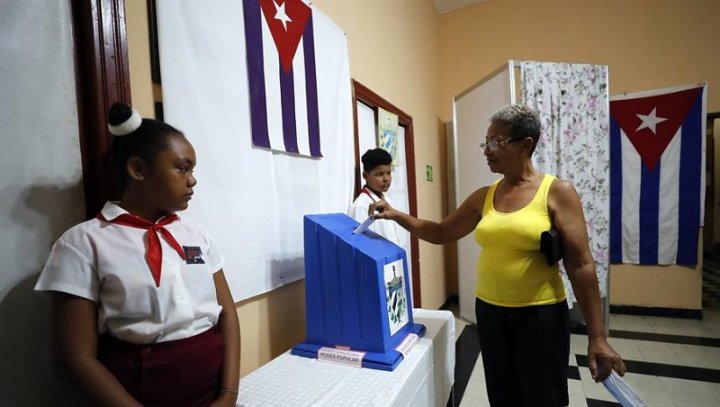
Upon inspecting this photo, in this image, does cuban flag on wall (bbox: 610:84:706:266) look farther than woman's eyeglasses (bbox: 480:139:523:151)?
Yes

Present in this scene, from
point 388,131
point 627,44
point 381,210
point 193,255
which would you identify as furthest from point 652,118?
point 193,255

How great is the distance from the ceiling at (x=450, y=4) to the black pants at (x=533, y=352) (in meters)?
3.76

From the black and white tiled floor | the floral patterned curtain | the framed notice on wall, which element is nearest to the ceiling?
the floral patterned curtain

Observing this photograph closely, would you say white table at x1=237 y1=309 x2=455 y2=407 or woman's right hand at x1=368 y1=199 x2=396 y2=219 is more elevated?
woman's right hand at x1=368 y1=199 x2=396 y2=219

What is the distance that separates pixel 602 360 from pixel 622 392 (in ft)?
0.34

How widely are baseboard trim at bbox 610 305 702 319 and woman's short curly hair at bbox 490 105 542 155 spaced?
3.31 m

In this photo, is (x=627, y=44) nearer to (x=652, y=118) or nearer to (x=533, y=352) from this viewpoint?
(x=652, y=118)

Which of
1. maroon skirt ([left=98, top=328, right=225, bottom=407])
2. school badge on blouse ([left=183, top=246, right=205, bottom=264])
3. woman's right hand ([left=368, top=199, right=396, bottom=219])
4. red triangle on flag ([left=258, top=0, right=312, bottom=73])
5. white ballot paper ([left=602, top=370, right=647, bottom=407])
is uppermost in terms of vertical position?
red triangle on flag ([left=258, top=0, right=312, bottom=73])

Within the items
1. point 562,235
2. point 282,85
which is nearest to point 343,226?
point 282,85

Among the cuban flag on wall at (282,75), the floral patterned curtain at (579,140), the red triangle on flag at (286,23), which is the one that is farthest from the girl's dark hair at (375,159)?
the floral patterned curtain at (579,140)

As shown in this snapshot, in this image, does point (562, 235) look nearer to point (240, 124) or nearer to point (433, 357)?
point (433, 357)

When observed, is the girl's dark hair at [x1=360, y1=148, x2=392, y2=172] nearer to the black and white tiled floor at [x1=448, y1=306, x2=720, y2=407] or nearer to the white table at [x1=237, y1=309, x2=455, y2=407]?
the white table at [x1=237, y1=309, x2=455, y2=407]

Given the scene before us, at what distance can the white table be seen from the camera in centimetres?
86

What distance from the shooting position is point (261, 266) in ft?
4.08
